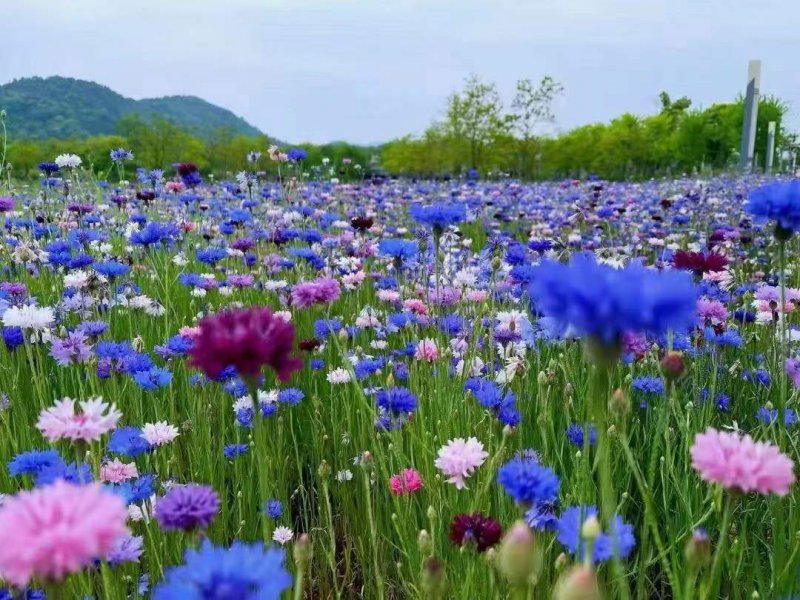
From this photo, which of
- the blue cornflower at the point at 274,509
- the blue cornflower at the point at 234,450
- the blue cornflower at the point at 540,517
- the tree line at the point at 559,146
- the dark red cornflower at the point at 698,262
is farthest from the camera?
the tree line at the point at 559,146

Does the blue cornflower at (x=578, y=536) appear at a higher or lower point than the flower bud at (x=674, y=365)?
lower

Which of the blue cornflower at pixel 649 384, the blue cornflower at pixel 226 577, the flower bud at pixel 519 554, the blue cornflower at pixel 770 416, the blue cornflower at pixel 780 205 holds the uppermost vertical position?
the blue cornflower at pixel 780 205

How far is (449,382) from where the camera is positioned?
243cm

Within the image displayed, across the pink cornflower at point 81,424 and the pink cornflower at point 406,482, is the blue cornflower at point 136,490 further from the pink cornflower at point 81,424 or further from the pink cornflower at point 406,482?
the pink cornflower at point 406,482

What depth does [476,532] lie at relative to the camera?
1.35 metres

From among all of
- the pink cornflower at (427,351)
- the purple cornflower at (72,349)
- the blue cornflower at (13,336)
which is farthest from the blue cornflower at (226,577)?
the blue cornflower at (13,336)

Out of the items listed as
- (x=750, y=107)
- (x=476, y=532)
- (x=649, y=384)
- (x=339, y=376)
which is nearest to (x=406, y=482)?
(x=476, y=532)

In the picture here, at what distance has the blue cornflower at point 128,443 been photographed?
195 cm

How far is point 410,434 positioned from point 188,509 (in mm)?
1115

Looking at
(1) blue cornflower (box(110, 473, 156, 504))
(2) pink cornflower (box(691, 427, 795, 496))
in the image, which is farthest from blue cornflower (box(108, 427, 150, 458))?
(2) pink cornflower (box(691, 427, 795, 496))

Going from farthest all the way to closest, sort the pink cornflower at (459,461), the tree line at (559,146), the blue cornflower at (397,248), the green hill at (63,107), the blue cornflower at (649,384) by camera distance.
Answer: the green hill at (63,107), the tree line at (559,146), the blue cornflower at (397,248), the blue cornflower at (649,384), the pink cornflower at (459,461)

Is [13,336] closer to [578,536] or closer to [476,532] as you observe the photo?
[476,532]

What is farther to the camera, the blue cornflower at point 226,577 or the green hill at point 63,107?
the green hill at point 63,107

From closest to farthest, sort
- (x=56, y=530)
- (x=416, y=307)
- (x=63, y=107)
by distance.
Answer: (x=56, y=530) < (x=416, y=307) < (x=63, y=107)
